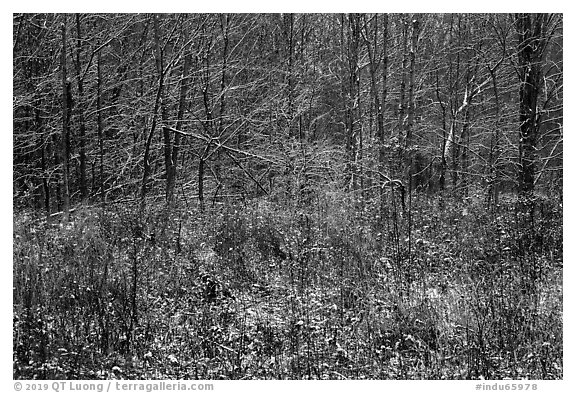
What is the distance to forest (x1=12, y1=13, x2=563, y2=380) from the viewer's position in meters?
5.48

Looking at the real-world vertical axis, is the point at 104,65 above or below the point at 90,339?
above

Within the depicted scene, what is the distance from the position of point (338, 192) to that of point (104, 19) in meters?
5.11

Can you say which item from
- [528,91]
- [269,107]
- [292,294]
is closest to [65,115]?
[269,107]

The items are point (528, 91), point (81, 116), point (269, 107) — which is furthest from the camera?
point (269, 107)

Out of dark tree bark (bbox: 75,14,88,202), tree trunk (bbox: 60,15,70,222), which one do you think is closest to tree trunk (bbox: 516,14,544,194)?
dark tree bark (bbox: 75,14,88,202)

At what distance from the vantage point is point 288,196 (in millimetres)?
8375

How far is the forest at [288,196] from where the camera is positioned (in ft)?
18.0

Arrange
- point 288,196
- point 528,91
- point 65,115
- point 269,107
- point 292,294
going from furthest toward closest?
1. point 269,107
2. point 528,91
3. point 288,196
4. point 65,115
5. point 292,294

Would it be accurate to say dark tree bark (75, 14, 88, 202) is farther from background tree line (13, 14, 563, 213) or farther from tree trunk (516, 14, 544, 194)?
tree trunk (516, 14, 544, 194)

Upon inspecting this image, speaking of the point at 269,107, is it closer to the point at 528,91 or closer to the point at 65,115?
the point at 65,115

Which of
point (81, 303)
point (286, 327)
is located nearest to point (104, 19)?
point (81, 303)

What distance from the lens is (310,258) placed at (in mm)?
6965

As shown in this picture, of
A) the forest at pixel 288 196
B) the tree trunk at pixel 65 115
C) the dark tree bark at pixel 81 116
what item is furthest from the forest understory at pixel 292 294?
the dark tree bark at pixel 81 116
